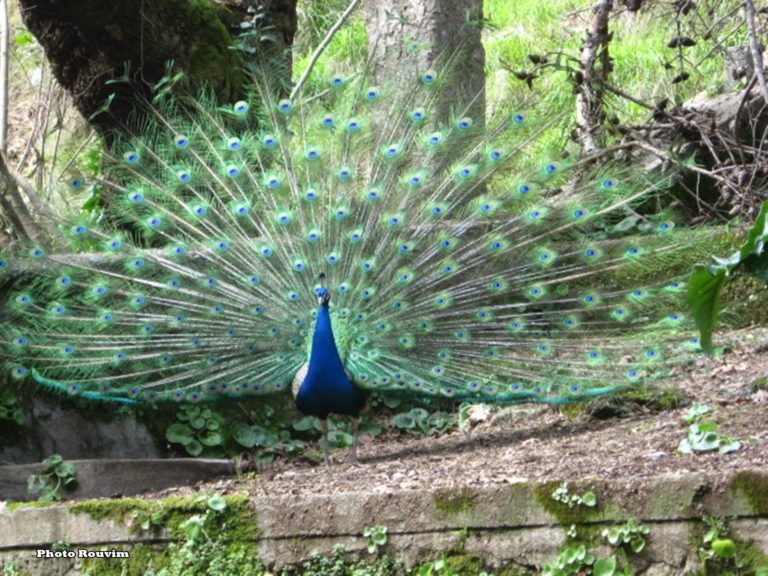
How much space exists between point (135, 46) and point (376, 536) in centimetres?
413

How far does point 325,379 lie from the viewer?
19.0 feet

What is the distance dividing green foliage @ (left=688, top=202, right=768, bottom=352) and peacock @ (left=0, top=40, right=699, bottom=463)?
2230 millimetres

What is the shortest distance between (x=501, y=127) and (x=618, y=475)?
8.54 ft

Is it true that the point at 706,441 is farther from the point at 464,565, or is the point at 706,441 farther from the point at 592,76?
the point at 592,76

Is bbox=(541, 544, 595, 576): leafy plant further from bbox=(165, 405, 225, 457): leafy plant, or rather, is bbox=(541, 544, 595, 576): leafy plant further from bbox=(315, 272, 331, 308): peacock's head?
bbox=(165, 405, 225, 457): leafy plant

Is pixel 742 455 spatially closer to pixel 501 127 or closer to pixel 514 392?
pixel 514 392

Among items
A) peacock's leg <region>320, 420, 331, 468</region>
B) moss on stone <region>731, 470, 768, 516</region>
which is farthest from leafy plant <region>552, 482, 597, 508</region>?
peacock's leg <region>320, 420, 331, 468</region>

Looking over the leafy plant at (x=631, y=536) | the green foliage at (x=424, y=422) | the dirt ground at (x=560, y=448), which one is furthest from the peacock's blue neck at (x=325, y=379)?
the leafy plant at (x=631, y=536)

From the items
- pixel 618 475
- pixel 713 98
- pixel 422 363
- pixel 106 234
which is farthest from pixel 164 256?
pixel 713 98

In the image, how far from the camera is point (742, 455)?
14.1 feet

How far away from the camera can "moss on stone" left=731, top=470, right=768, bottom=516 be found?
3.72 m

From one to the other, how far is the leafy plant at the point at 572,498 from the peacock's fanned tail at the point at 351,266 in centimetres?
191

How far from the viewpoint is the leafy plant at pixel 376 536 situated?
4.12 m

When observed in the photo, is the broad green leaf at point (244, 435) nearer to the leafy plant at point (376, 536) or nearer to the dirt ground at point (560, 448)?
the dirt ground at point (560, 448)
